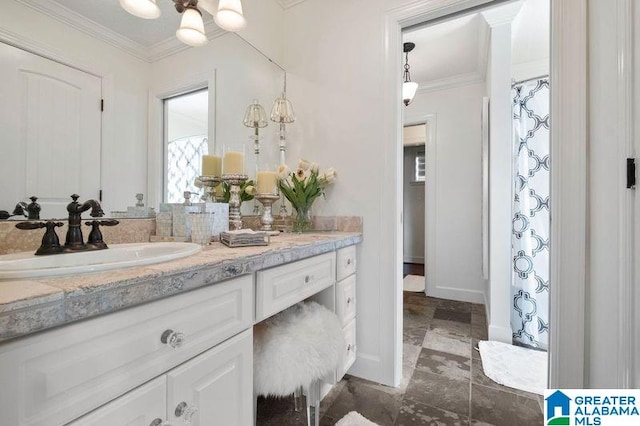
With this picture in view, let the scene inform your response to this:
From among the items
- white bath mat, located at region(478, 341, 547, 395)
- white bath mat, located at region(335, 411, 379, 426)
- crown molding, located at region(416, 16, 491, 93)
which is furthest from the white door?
crown molding, located at region(416, 16, 491, 93)

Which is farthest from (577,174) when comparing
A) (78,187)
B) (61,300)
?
(78,187)

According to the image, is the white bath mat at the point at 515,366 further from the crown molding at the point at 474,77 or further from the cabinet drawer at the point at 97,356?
the crown molding at the point at 474,77

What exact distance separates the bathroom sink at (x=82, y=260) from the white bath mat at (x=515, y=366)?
1852 mm

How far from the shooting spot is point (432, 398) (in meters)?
1.45

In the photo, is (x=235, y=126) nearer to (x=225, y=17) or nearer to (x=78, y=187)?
(x=225, y=17)

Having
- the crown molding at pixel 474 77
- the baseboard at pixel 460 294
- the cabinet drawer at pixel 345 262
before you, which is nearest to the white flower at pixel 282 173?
the cabinet drawer at pixel 345 262

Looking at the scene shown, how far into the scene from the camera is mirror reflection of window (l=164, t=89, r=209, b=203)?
1.24 meters

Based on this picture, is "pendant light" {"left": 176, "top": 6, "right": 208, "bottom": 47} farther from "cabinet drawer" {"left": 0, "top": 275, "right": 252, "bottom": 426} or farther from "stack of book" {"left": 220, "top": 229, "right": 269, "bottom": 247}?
"cabinet drawer" {"left": 0, "top": 275, "right": 252, "bottom": 426}

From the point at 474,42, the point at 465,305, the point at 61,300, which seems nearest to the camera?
the point at 61,300

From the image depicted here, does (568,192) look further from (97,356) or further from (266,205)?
(97,356)

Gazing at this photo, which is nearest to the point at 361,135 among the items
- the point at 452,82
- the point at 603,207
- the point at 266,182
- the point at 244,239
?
the point at 266,182

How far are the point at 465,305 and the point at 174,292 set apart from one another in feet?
9.94

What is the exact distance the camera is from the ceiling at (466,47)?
2.18 metres

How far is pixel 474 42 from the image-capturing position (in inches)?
97.0
